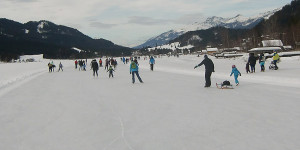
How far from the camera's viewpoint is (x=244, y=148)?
14.4 ft

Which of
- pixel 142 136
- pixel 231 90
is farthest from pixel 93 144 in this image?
pixel 231 90

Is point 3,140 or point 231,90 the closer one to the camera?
point 3,140

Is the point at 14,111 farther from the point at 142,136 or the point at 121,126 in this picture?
the point at 142,136

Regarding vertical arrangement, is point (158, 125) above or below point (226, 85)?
below

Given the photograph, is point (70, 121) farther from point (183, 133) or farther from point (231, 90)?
point (231, 90)

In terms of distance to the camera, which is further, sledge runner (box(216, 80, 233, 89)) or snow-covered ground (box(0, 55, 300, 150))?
sledge runner (box(216, 80, 233, 89))

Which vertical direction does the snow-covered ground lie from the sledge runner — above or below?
below

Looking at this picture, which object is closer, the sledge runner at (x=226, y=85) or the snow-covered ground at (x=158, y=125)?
the snow-covered ground at (x=158, y=125)

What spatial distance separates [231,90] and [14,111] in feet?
27.1

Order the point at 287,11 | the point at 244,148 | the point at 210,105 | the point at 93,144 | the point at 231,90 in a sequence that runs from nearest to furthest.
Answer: the point at 244,148 → the point at 93,144 → the point at 210,105 → the point at 231,90 → the point at 287,11

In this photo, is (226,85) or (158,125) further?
(226,85)

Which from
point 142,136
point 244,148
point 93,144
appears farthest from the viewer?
point 142,136

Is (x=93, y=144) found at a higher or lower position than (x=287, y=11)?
lower

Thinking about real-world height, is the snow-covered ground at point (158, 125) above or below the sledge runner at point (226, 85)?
below
